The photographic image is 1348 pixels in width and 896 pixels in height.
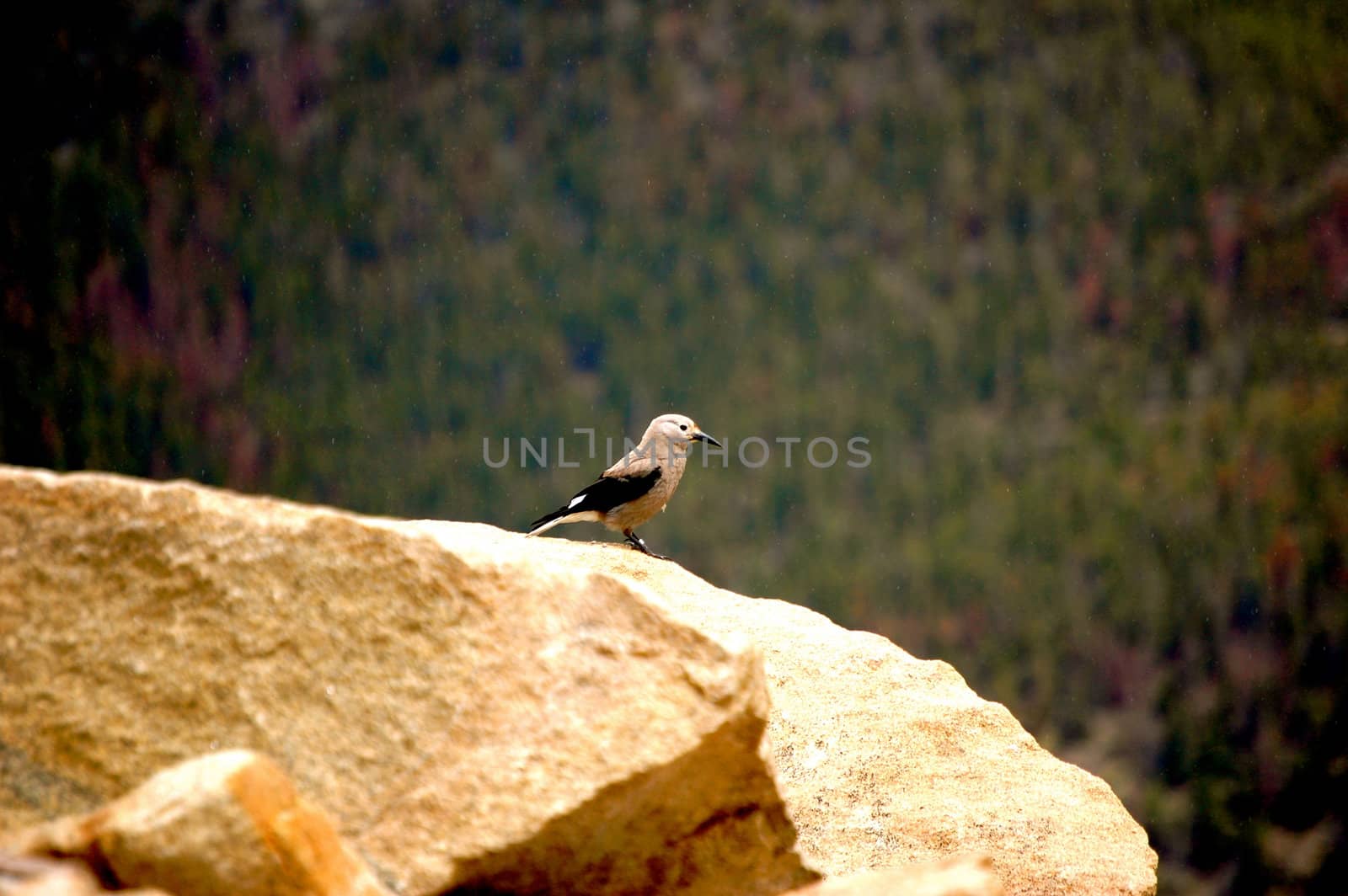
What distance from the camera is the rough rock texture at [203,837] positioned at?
2.97 meters

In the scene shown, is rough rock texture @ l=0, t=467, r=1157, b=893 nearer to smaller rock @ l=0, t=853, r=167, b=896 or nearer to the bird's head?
smaller rock @ l=0, t=853, r=167, b=896

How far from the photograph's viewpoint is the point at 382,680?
361 cm

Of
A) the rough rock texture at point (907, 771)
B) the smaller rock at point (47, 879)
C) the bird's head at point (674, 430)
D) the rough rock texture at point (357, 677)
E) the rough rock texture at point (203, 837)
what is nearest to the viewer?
the smaller rock at point (47, 879)

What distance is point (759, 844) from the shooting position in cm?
407

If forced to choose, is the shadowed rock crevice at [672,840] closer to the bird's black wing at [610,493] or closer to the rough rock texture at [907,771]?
the rough rock texture at [907,771]

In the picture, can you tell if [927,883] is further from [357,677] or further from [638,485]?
[638,485]

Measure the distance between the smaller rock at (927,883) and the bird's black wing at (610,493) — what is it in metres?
3.67

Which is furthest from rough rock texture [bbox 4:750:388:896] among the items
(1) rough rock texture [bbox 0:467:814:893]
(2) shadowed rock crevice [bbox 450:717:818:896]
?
(2) shadowed rock crevice [bbox 450:717:818:896]

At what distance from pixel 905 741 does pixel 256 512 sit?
3103 mm

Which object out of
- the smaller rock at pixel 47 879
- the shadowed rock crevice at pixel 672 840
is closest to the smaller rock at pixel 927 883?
the shadowed rock crevice at pixel 672 840

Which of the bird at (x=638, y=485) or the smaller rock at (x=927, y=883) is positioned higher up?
the smaller rock at (x=927, y=883)

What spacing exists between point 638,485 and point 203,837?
4168mm

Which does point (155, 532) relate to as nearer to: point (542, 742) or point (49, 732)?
point (49, 732)

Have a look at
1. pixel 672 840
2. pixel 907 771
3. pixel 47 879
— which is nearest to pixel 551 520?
pixel 907 771
